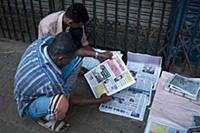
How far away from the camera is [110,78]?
8.16ft

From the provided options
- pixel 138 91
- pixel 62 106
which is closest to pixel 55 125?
pixel 62 106

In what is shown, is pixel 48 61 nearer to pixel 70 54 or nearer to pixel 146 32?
pixel 70 54

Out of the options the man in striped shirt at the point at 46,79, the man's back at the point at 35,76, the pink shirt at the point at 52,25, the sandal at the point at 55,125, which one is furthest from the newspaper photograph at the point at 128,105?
the pink shirt at the point at 52,25

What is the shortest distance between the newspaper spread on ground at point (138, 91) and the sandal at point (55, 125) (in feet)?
1.16

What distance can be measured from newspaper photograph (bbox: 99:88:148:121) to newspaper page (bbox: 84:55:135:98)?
0.13 m

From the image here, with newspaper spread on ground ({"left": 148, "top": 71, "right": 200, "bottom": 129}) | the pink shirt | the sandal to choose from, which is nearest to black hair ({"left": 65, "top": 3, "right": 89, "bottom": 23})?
the pink shirt

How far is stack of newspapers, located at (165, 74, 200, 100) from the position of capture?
253 centimetres

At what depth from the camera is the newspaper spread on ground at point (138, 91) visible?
2.46 meters

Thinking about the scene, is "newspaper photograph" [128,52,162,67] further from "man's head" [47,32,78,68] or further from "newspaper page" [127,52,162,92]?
"man's head" [47,32,78,68]

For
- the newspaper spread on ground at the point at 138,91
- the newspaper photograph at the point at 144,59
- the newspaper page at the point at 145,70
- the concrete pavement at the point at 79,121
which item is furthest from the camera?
the newspaper photograph at the point at 144,59

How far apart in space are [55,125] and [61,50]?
681 millimetres

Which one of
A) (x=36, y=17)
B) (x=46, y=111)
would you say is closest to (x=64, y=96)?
(x=46, y=111)

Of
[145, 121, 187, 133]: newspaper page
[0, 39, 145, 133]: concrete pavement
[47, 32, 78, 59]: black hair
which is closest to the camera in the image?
[47, 32, 78, 59]: black hair

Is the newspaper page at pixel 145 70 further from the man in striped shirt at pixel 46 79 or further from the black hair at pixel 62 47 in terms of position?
the black hair at pixel 62 47
